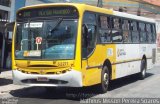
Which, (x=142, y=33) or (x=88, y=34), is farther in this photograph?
(x=142, y=33)

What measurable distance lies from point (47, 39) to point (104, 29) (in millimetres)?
2576

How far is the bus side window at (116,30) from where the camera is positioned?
15.2m

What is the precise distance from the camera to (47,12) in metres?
12.8

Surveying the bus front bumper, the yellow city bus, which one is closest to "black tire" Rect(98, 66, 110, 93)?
the yellow city bus

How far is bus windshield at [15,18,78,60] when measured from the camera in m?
12.2

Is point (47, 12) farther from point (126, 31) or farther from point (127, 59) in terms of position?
point (127, 59)

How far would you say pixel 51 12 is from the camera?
41.7ft

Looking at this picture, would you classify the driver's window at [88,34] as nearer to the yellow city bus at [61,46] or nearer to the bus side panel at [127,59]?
the yellow city bus at [61,46]

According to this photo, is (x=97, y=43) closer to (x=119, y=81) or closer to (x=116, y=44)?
(x=116, y=44)

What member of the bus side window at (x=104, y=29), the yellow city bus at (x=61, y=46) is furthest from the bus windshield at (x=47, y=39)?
the bus side window at (x=104, y=29)

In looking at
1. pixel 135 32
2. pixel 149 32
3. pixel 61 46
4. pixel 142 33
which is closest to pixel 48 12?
pixel 61 46

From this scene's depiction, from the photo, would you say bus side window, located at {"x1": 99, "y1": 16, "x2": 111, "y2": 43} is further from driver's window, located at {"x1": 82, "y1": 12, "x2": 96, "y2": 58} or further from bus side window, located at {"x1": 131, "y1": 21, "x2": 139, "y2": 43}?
bus side window, located at {"x1": 131, "y1": 21, "x2": 139, "y2": 43}

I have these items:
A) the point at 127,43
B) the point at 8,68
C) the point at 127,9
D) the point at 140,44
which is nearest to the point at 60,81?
the point at 127,43

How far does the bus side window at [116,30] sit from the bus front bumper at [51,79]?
11.7 feet
